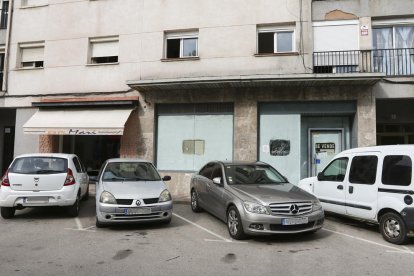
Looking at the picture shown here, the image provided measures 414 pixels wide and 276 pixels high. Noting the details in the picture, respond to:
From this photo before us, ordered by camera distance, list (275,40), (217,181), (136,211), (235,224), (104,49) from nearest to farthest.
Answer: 1. (235,224)
2. (136,211)
3. (217,181)
4. (275,40)
5. (104,49)

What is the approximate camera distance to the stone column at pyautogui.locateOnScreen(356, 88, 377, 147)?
12.3m

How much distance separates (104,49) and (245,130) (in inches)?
280

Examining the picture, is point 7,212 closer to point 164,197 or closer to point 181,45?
point 164,197

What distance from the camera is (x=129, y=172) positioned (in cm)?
860

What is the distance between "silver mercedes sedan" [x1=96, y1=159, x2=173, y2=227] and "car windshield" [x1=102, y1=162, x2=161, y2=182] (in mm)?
24

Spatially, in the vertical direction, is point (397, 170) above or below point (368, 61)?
below

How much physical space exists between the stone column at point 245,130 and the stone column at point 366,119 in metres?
3.70

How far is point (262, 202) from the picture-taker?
651 cm

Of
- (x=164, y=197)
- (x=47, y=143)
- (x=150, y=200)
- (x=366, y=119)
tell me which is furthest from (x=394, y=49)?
(x=47, y=143)

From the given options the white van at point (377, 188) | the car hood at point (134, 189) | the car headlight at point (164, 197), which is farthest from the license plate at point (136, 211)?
the white van at point (377, 188)

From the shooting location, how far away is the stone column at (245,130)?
13.1 meters

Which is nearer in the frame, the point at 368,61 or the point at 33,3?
the point at 368,61

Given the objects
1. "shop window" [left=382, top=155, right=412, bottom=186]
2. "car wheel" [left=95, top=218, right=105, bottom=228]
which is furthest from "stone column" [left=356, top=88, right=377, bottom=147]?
"car wheel" [left=95, top=218, right=105, bottom=228]

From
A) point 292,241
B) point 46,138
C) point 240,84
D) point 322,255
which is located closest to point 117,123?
point 46,138
